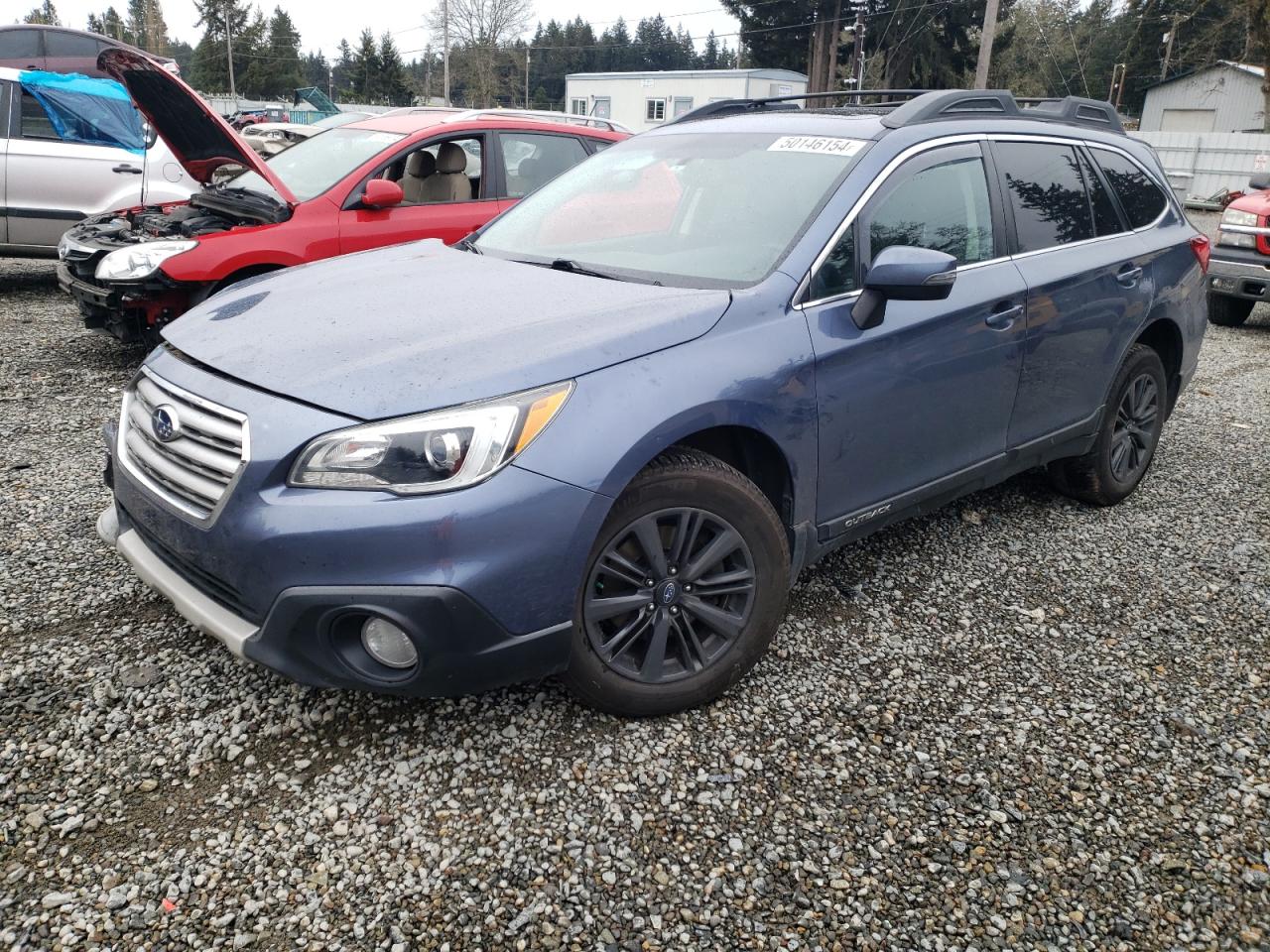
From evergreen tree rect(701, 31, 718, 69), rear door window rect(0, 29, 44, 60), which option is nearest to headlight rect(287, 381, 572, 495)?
rear door window rect(0, 29, 44, 60)

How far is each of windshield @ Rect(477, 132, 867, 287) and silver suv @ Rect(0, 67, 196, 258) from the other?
18.9 ft

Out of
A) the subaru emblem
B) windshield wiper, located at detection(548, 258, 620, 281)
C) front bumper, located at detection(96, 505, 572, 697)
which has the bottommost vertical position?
front bumper, located at detection(96, 505, 572, 697)

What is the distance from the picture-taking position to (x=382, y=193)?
18.4 ft

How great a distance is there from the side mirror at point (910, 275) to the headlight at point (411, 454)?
4.30 feet

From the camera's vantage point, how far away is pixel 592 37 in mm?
88875

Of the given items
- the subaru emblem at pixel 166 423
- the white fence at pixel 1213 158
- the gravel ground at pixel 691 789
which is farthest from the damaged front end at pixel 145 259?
the white fence at pixel 1213 158

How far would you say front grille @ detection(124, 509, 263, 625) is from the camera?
2.31 metres

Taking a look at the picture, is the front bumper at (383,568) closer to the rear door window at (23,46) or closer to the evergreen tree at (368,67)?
the rear door window at (23,46)

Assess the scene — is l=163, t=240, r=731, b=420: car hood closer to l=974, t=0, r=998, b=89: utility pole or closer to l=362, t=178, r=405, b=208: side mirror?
l=362, t=178, r=405, b=208: side mirror

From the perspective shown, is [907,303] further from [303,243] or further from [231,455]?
[303,243]

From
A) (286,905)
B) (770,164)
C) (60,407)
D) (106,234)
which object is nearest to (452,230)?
(106,234)

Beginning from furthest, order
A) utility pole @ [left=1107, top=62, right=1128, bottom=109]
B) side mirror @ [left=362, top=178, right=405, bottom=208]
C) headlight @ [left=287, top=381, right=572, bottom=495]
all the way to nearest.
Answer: utility pole @ [left=1107, top=62, right=1128, bottom=109]
side mirror @ [left=362, top=178, right=405, bottom=208]
headlight @ [left=287, top=381, right=572, bottom=495]

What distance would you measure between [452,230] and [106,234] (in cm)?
215

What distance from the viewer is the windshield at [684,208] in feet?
9.81
